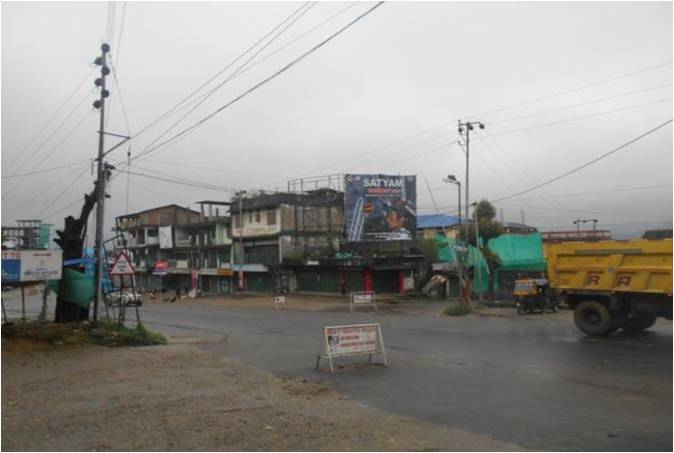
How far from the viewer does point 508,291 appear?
112 ft

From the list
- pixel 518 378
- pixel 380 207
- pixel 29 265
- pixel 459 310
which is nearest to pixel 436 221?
pixel 380 207

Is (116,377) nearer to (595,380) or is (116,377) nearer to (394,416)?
(394,416)

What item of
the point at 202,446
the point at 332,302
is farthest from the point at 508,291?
the point at 202,446

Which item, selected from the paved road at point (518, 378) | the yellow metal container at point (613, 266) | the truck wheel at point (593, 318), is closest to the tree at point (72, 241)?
the paved road at point (518, 378)

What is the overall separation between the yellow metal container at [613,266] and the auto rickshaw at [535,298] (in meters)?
8.53

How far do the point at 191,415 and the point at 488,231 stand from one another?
31.5m

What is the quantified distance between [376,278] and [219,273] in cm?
2060

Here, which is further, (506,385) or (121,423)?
(506,385)

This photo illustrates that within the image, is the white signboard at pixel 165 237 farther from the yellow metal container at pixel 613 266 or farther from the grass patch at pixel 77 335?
the yellow metal container at pixel 613 266

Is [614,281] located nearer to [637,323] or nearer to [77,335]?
[637,323]

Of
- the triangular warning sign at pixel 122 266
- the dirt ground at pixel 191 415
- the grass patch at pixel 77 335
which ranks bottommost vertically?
the dirt ground at pixel 191 415

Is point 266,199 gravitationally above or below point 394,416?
above

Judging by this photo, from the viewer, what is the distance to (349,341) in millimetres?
13250

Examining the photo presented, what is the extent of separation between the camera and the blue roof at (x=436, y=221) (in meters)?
72.5
